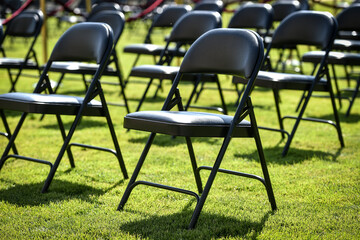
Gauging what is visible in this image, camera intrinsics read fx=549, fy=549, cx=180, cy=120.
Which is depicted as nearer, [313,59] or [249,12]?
[313,59]

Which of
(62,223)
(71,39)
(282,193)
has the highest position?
(71,39)

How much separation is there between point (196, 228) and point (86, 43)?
1.59m

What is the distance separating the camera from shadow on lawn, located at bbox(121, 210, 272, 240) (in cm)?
266

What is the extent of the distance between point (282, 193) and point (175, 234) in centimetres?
97

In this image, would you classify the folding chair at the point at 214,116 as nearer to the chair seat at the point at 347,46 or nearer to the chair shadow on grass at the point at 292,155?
the chair shadow on grass at the point at 292,155

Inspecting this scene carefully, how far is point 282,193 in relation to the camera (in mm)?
3371

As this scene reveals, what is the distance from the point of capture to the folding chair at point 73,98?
3.27m

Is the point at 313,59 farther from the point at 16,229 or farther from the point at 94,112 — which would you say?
the point at 16,229

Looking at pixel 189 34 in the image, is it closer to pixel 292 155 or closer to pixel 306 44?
pixel 306 44

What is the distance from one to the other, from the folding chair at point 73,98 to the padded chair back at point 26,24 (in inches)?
92.2

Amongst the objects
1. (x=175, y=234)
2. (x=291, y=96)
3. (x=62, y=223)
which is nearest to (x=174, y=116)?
(x=175, y=234)

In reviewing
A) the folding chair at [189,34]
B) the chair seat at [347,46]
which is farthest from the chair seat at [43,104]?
the chair seat at [347,46]

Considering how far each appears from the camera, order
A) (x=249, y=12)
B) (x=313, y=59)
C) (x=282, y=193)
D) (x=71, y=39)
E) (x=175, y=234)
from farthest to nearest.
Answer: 1. (x=249, y=12)
2. (x=313, y=59)
3. (x=71, y=39)
4. (x=282, y=193)
5. (x=175, y=234)

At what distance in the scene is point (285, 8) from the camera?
700 cm
